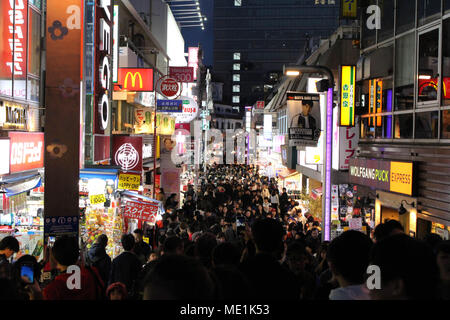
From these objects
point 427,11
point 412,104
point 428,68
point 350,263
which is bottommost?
point 350,263

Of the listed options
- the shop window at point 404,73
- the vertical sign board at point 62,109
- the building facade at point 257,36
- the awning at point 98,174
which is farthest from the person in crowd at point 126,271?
the building facade at point 257,36

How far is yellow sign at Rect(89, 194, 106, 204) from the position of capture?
1233cm

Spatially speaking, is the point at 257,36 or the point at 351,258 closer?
the point at 351,258

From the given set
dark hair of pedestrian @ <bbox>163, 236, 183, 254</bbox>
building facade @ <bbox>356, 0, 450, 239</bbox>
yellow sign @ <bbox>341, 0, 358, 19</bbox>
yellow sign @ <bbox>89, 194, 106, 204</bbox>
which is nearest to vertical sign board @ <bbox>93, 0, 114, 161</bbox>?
yellow sign @ <bbox>89, 194, 106, 204</bbox>

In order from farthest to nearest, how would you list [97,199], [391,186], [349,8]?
[349,8]
[391,186]
[97,199]

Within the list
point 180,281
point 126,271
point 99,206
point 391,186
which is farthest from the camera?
point 391,186

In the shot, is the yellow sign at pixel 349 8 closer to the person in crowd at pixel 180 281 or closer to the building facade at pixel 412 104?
the building facade at pixel 412 104

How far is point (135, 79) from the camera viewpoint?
62.3 ft

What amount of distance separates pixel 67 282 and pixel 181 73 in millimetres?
26429

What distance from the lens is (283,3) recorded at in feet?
421

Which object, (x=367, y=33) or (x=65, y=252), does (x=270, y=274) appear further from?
(x=367, y=33)

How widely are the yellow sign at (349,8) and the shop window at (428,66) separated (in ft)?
23.1

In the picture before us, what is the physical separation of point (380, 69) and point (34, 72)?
10617 millimetres

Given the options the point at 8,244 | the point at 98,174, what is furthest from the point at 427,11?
the point at 8,244
